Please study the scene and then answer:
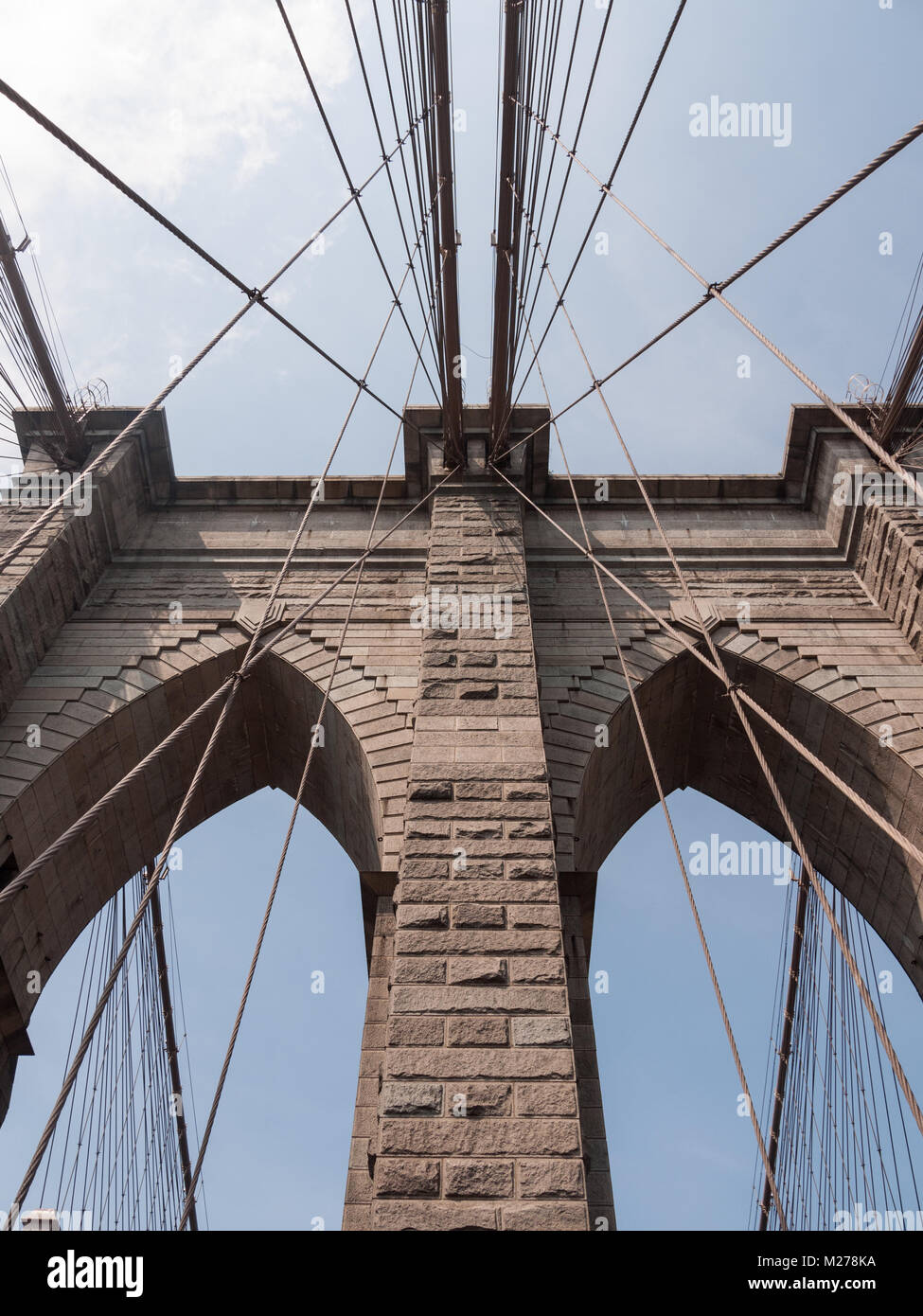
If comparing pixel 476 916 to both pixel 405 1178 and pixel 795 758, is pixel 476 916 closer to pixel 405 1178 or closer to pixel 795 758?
→ pixel 405 1178

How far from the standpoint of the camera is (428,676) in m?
6.61

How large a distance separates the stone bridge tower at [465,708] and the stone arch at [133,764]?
0.03 m

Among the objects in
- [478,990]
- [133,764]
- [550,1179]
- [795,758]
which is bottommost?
[550,1179]

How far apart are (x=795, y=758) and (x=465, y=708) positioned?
3518 millimetres

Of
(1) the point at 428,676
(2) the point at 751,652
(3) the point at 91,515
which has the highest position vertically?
(3) the point at 91,515

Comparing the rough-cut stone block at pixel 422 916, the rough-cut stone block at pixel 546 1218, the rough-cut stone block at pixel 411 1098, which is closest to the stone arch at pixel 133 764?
the rough-cut stone block at pixel 422 916

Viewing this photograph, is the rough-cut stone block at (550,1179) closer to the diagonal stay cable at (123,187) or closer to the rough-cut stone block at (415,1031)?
the rough-cut stone block at (415,1031)

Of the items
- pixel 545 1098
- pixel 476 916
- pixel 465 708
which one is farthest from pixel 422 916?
pixel 465 708

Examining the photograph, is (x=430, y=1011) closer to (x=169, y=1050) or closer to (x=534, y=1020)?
(x=534, y=1020)

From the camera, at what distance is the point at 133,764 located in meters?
8.22

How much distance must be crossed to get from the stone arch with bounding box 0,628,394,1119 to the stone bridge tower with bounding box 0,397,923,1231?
0.09 feet

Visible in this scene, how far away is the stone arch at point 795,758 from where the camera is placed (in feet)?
24.6
